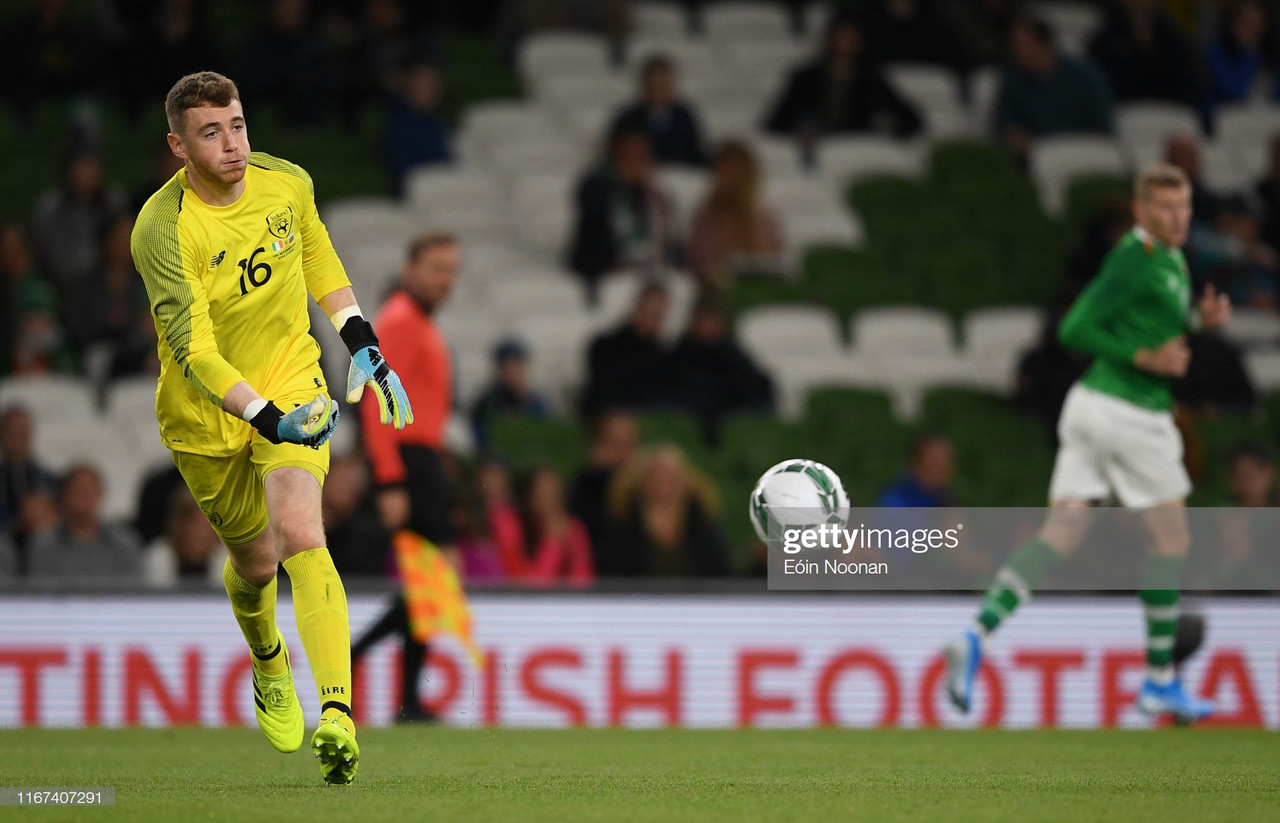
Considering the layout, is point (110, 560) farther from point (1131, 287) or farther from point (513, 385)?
point (1131, 287)

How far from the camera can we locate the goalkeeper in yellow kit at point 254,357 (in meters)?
5.29

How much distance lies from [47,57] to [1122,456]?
368 inches

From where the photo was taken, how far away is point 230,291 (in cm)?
554

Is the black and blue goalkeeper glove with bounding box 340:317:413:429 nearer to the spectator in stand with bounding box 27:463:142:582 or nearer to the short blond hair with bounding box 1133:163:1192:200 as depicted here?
the short blond hair with bounding box 1133:163:1192:200

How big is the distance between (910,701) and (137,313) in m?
5.74

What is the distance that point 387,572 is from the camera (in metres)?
9.80

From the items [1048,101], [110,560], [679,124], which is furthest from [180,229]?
[1048,101]

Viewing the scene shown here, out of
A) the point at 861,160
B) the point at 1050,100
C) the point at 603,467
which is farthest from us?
the point at 1050,100

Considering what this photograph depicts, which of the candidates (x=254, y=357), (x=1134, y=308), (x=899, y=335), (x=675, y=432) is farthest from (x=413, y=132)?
(x=254, y=357)

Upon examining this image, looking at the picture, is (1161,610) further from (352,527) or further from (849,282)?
(849,282)

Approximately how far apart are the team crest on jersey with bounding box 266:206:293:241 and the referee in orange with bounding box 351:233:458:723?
2726mm

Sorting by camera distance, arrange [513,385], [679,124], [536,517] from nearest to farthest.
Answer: [536,517], [513,385], [679,124]

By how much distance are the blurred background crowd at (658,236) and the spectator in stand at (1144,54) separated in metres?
0.03

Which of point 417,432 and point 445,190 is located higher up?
point 445,190
